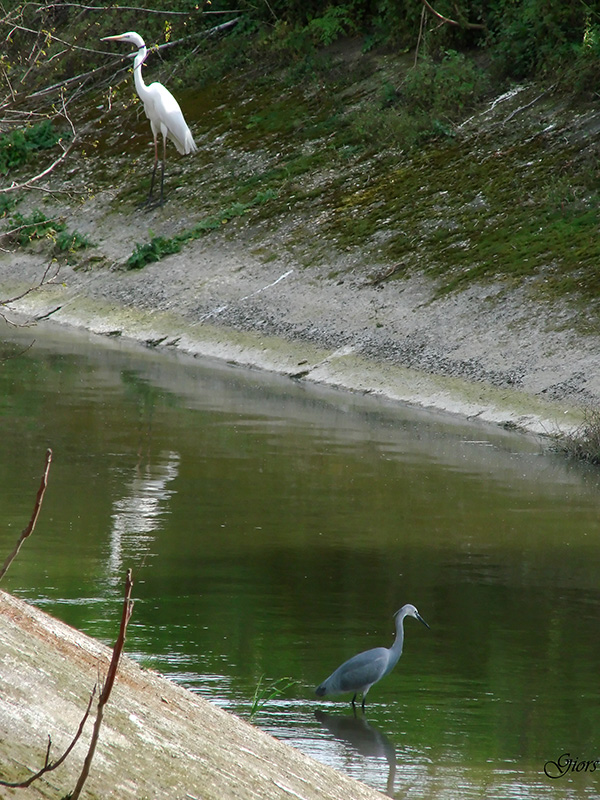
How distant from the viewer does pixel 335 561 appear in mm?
10688

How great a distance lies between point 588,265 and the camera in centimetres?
1967

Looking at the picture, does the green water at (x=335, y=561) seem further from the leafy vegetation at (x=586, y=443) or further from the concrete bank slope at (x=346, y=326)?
the concrete bank slope at (x=346, y=326)

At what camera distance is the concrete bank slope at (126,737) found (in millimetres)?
4152

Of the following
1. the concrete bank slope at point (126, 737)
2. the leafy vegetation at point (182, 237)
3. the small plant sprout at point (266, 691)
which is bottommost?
the leafy vegetation at point (182, 237)

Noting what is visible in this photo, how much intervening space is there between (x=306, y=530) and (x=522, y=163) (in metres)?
13.4

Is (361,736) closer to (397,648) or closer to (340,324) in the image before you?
(397,648)

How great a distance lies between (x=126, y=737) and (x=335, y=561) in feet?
20.5

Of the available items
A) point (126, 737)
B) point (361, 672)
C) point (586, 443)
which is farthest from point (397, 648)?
point (586, 443)

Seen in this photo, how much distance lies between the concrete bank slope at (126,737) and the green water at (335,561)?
1426mm

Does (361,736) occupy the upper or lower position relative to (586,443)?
upper

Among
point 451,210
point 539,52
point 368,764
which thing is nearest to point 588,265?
point 451,210

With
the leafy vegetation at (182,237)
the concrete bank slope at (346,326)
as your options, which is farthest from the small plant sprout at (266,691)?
the leafy vegetation at (182,237)

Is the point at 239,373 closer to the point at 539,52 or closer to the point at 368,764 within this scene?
the point at 539,52

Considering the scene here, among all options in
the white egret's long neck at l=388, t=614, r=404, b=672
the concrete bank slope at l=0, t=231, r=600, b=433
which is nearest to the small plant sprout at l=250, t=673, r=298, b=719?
the white egret's long neck at l=388, t=614, r=404, b=672
